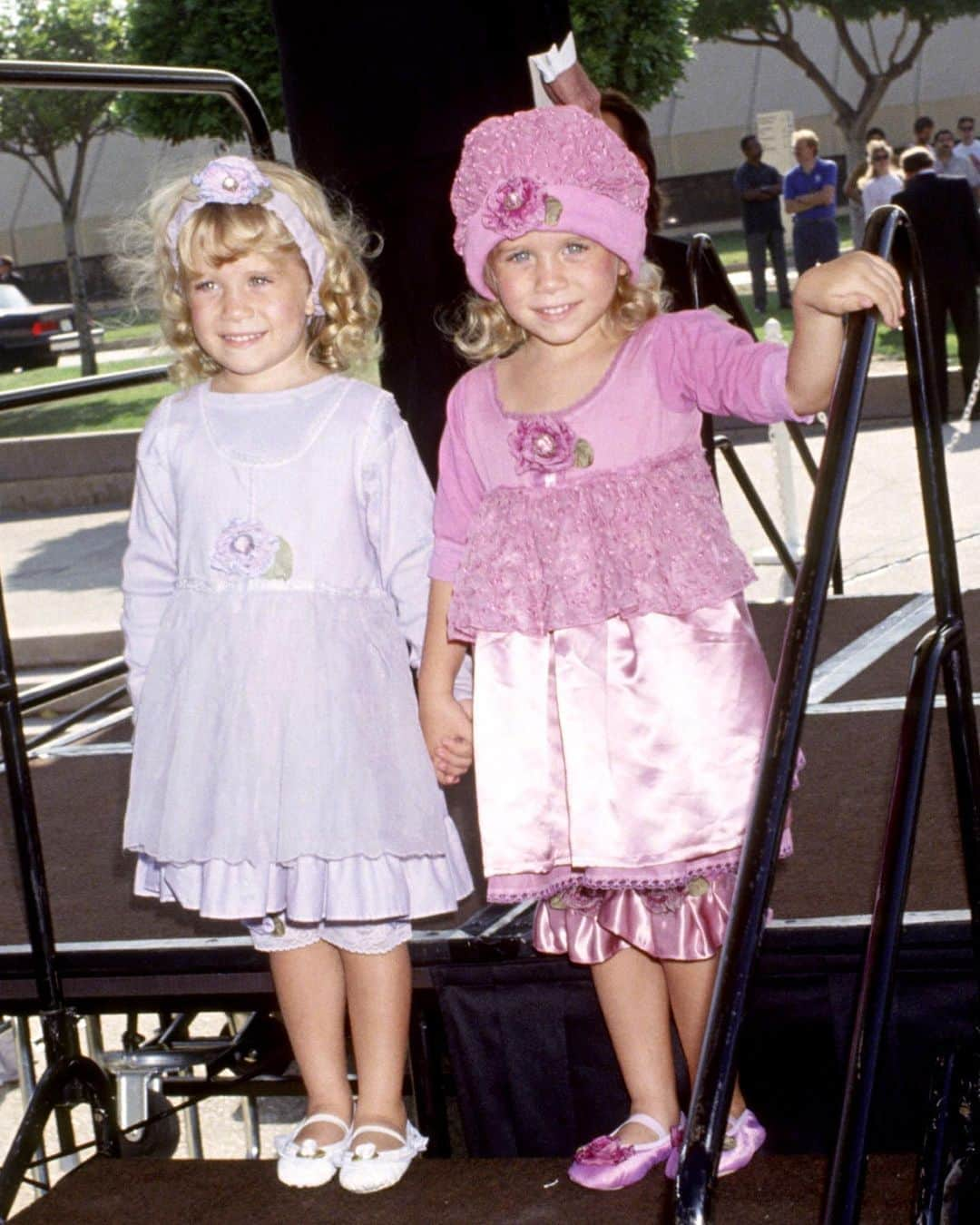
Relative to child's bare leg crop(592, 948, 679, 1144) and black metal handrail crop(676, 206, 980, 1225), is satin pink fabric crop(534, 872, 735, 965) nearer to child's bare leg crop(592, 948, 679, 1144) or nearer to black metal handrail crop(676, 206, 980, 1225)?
child's bare leg crop(592, 948, 679, 1144)

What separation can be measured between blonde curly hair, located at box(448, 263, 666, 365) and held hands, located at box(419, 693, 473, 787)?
52cm

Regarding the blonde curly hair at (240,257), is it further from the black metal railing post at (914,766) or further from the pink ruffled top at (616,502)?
the black metal railing post at (914,766)

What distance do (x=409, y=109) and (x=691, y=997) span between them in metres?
1.79

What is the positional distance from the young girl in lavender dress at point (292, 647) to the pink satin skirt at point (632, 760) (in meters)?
0.18

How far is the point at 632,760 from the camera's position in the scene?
2678 mm

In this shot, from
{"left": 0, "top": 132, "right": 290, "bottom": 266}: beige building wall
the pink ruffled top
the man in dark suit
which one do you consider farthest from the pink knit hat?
{"left": 0, "top": 132, "right": 290, "bottom": 266}: beige building wall

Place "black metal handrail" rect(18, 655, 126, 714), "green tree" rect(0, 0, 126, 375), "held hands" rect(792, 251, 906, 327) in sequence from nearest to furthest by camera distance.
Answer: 1. "held hands" rect(792, 251, 906, 327)
2. "black metal handrail" rect(18, 655, 126, 714)
3. "green tree" rect(0, 0, 126, 375)

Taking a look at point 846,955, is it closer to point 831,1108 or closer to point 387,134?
point 831,1108

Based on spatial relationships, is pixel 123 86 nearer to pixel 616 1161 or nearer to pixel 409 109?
pixel 409 109

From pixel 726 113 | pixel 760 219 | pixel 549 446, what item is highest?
pixel 726 113

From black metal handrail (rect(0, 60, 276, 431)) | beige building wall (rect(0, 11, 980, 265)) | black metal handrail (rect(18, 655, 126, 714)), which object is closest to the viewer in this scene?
black metal handrail (rect(0, 60, 276, 431))

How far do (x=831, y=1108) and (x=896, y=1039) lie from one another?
193 mm

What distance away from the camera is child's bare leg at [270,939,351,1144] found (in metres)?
2.94

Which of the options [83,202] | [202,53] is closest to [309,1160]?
[202,53]
